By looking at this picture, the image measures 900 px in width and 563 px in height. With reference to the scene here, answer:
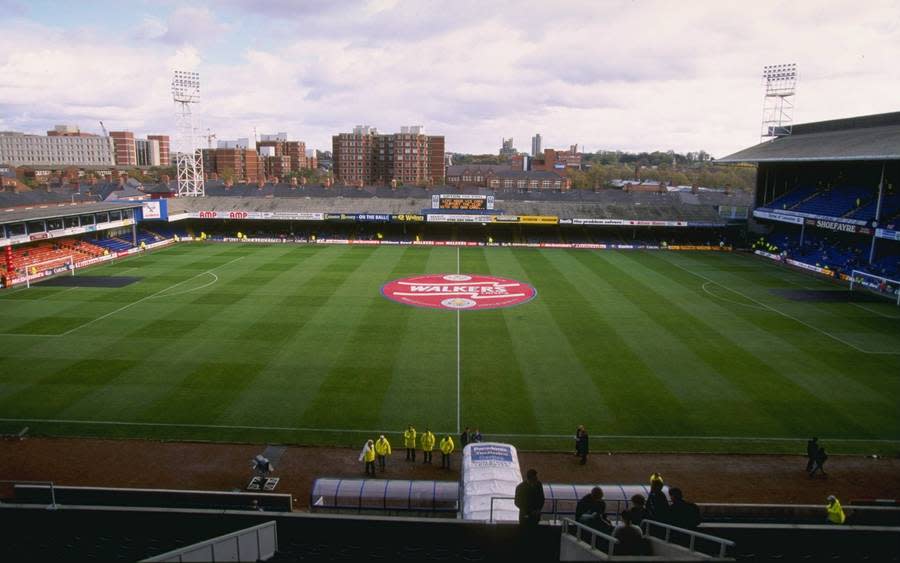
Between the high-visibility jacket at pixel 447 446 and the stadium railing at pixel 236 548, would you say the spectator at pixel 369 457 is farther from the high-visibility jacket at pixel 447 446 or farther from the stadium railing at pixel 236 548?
the stadium railing at pixel 236 548

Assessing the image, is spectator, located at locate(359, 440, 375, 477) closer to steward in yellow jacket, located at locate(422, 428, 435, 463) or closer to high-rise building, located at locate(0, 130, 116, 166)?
steward in yellow jacket, located at locate(422, 428, 435, 463)

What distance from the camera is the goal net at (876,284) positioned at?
4038 centimetres

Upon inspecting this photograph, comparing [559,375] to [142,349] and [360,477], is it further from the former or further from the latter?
[142,349]

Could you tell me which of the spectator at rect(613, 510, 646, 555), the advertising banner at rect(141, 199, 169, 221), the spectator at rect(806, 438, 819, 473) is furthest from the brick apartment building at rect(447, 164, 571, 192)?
the spectator at rect(613, 510, 646, 555)

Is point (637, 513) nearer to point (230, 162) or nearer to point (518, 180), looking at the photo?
point (518, 180)

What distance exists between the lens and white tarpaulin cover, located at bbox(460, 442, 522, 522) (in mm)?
13359

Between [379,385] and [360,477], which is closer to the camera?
[360,477]

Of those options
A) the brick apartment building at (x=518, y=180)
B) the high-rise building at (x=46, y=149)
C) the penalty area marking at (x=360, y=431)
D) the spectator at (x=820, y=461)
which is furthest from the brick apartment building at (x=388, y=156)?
the spectator at (x=820, y=461)

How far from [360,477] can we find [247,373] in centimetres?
961

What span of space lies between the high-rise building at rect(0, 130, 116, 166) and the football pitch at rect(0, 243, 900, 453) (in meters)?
176

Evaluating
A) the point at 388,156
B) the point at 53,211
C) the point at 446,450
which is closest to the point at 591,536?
the point at 446,450

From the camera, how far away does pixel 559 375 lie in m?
25.2

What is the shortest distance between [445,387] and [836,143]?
153ft

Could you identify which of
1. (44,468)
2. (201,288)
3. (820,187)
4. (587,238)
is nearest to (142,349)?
(44,468)
